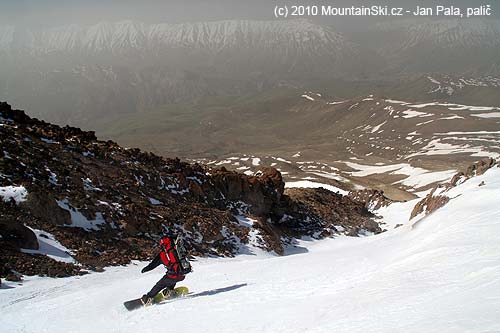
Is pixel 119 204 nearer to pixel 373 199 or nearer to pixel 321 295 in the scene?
pixel 321 295

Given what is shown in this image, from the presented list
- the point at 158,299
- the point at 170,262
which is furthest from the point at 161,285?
the point at 170,262

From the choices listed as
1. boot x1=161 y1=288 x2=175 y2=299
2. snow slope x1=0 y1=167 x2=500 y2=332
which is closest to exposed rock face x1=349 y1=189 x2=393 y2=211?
snow slope x1=0 y1=167 x2=500 y2=332

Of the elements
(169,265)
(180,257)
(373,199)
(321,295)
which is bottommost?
(373,199)

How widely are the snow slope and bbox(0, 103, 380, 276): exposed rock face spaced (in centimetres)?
411

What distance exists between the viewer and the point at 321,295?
10.1m

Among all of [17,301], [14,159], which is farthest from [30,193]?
[17,301]

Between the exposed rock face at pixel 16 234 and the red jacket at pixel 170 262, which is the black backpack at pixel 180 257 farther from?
the exposed rock face at pixel 16 234

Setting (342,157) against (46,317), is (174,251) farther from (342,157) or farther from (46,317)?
(342,157)

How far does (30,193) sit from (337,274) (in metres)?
14.9

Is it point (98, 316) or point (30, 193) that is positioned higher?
point (30, 193)

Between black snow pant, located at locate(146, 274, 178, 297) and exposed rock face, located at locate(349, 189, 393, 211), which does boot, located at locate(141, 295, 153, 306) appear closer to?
black snow pant, located at locate(146, 274, 178, 297)

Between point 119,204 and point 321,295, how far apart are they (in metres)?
17.3

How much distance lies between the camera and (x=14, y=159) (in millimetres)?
23031

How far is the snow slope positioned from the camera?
7.00m
